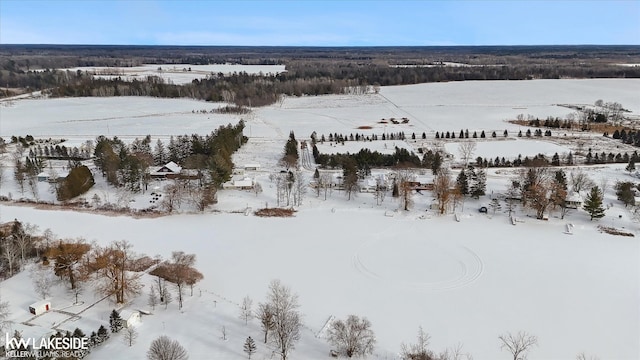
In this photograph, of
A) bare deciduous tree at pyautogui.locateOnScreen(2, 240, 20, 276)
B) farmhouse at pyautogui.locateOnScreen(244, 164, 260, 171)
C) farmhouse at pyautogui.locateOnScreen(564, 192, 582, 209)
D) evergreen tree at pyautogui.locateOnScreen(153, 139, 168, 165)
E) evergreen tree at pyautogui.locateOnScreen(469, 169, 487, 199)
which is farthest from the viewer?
evergreen tree at pyautogui.locateOnScreen(153, 139, 168, 165)

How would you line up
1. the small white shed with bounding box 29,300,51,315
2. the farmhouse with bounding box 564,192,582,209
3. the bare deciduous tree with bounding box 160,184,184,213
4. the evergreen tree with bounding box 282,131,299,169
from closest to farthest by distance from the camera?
the small white shed with bounding box 29,300,51,315 → the farmhouse with bounding box 564,192,582,209 → the bare deciduous tree with bounding box 160,184,184,213 → the evergreen tree with bounding box 282,131,299,169

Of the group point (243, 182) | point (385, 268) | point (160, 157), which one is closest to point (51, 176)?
point (160, 157)

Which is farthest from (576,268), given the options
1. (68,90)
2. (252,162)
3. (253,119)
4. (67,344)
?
(68,90)

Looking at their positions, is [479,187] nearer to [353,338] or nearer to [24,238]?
[353,338]

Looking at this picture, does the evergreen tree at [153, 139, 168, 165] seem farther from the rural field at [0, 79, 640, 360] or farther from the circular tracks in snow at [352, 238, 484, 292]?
the circular tracks in snow at [352, 238, 484, 292]

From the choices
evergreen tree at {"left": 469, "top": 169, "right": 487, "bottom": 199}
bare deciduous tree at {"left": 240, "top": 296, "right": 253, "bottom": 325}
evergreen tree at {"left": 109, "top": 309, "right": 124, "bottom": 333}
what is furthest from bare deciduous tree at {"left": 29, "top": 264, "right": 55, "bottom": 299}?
evergreen tree at {"left": 469, "top": 169, "right": 487, "bottom": 199}

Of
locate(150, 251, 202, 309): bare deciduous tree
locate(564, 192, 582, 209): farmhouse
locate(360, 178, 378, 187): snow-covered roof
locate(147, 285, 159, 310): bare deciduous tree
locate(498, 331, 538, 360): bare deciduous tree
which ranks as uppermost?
locate(360, 178, 378, 187): snow-covered roof
